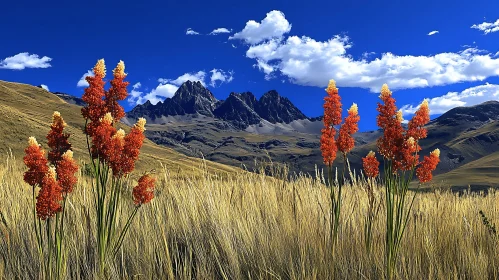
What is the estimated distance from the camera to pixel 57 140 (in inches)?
103

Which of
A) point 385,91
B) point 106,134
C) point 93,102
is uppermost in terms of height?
point 385,91

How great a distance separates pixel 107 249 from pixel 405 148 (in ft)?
7.52

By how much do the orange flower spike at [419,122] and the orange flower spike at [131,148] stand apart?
1900 millimetres

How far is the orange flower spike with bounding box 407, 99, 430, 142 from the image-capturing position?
2.75 metres

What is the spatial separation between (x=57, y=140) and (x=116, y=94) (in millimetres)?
499

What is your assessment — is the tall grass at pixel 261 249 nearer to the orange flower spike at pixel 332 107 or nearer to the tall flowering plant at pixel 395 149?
the tall flowering plant at pixel 395 149

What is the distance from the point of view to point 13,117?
45.7 meters

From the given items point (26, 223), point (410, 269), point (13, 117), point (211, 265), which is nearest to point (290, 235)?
point (211, 265)

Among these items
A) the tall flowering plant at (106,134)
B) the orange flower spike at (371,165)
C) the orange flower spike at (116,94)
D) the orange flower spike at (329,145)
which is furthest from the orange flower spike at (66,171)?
the orange flower spike at (371,165)

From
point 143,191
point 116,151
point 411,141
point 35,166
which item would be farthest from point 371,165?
point 35,166

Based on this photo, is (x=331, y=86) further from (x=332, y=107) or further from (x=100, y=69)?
(x=100, y=69)

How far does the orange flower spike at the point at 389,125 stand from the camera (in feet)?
9.23

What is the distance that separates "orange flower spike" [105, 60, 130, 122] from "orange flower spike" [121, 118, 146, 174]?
186 mm

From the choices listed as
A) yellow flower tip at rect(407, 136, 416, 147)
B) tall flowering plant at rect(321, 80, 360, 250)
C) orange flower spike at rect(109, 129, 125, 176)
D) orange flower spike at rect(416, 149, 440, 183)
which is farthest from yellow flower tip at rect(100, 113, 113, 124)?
orange flower spike at rect(416, 149, 440, 183)
